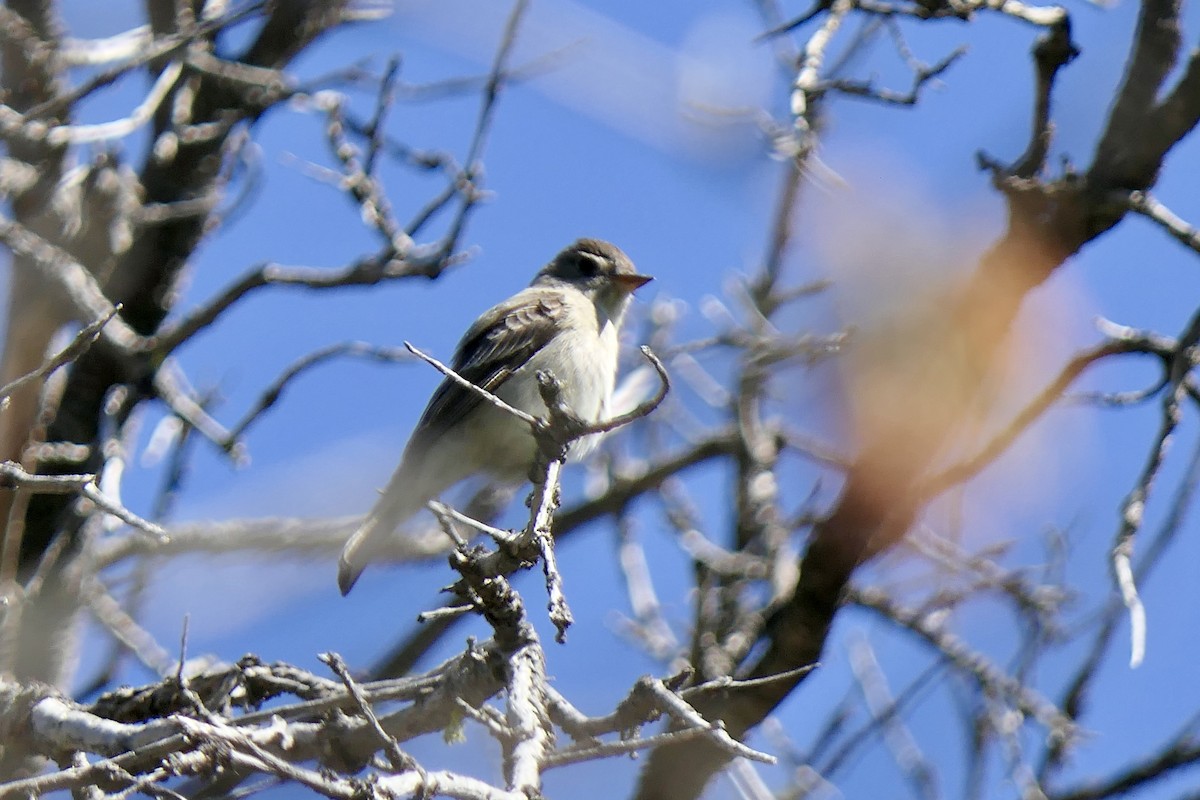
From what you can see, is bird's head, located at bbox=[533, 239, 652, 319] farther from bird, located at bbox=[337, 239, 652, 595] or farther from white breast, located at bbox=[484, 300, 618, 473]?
white breast, located at bbox=[484, 300, 618, 473]

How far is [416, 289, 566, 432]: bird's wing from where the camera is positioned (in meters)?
5.59

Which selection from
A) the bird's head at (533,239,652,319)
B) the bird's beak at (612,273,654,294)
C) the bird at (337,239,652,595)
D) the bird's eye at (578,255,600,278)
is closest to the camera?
the bird at (337,239,652,595)

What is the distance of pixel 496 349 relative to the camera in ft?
19.0

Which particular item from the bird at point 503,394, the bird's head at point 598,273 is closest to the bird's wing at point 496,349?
the bird at point 503,394

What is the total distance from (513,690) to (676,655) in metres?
3.39

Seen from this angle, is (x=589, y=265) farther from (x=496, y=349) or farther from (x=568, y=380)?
(x=568, y=380)

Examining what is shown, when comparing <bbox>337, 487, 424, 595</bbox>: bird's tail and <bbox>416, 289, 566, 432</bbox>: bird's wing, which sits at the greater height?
<bbox>416, 289, 566, 432</bbox>: bird's wing

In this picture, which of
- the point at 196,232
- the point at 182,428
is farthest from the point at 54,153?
the point at 182,428

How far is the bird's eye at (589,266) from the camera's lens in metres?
6.52

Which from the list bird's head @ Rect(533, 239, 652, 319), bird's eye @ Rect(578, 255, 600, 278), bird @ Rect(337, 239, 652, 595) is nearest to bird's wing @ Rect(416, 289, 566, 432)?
bird @ Rect(337, 239, 652, 595)

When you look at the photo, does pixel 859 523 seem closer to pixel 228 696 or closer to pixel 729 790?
pixel 729 790

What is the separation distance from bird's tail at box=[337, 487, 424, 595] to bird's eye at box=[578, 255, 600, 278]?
62.4 inches

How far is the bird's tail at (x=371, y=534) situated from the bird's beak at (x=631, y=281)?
1.49 meters

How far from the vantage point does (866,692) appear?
18.7 ft
